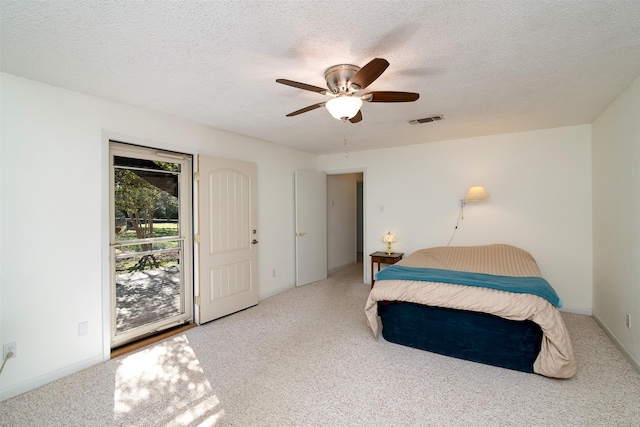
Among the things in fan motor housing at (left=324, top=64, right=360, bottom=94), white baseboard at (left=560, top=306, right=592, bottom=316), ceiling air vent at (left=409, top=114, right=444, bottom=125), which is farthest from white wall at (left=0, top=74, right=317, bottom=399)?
white baseboard at (left=560, top=306, right=592, bottom=316)

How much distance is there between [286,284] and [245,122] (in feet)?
8.71

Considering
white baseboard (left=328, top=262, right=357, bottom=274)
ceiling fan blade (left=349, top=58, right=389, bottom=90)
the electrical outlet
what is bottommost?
white baseboard (left=328, top=262, right=357, bottom=274)

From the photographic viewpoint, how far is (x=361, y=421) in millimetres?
1827

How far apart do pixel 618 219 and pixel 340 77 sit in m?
2.97

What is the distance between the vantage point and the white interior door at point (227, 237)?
136 inches

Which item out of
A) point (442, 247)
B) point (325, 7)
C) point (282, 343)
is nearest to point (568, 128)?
point (442, 247)

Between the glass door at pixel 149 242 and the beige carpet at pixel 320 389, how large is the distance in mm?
480

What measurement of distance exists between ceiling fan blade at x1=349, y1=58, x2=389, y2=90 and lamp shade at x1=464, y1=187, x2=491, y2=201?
9.23ft

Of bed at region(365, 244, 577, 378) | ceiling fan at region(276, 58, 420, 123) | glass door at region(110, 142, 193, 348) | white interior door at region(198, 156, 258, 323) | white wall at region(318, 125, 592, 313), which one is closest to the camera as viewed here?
ceiling fan at region(276, 58, 420, 123)

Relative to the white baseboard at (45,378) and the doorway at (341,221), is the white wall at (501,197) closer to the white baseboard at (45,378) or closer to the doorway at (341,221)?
the doorway at (341,221)

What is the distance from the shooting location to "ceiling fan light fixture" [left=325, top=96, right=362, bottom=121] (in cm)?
191

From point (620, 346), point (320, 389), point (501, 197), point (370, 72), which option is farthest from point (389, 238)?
point (370, 72)

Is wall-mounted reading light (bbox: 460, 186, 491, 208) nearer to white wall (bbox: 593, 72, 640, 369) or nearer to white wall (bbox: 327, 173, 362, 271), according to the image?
white wall (bbox: 593, 72, 640, 369)

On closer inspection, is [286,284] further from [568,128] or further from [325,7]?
[568,128]
